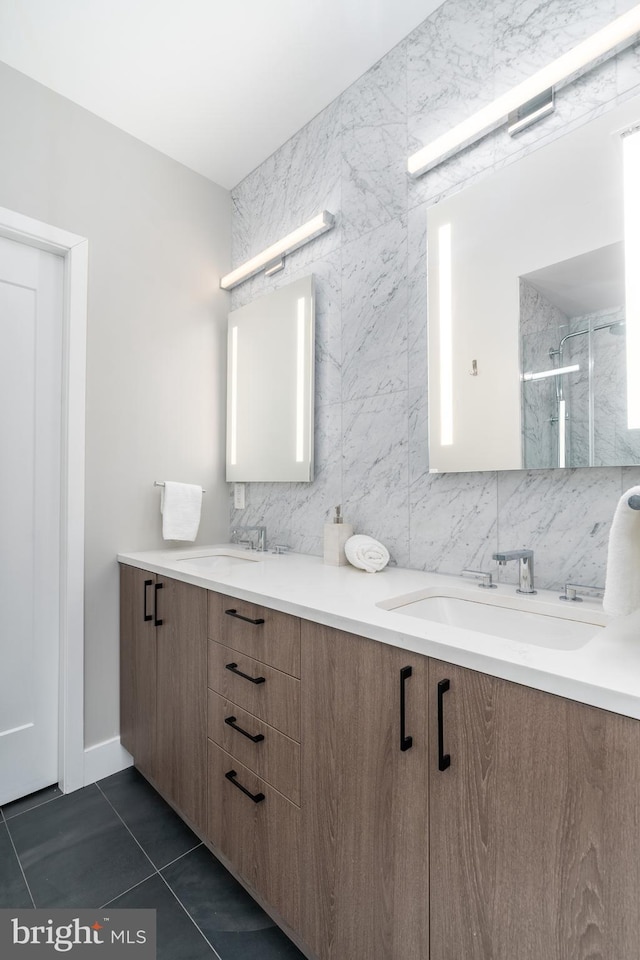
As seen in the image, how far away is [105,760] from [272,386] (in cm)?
163

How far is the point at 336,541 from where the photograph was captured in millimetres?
1648

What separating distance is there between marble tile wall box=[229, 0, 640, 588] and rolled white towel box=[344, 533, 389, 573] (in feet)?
0.32

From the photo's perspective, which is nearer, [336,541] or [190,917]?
[190,917]

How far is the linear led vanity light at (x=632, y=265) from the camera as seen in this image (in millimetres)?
1071

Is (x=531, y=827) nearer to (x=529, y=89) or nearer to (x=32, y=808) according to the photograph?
(x=529, y=89)

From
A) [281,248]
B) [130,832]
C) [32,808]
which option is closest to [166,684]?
[130,832]

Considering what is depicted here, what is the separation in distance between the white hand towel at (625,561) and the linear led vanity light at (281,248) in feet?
5.06

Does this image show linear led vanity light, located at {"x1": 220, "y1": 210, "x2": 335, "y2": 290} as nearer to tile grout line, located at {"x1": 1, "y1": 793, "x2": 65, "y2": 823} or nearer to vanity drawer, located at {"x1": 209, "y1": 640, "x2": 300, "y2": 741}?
vanity drawer, located at {"x1": 209, "y1": 640, "x2": 300, "y2": 741}

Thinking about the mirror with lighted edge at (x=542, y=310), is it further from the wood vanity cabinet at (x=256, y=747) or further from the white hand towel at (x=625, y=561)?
the wood vanity cabinet at (x=256, y=747)

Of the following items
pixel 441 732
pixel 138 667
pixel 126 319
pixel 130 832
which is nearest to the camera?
pixel 441 732

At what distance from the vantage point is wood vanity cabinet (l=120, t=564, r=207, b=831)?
1.44 metres

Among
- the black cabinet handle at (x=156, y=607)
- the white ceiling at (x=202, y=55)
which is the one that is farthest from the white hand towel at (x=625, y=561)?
the white ceiling at (x=202, y=55)

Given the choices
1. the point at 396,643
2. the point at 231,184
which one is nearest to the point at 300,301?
the point at 231,184

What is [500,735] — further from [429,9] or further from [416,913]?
[429,9]
